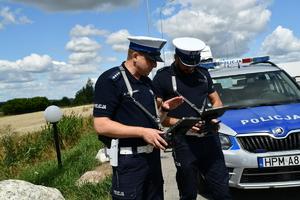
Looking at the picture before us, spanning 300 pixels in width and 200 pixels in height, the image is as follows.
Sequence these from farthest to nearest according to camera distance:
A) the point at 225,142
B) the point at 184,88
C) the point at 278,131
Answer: the point at 225,142, the point at 278,131, the point at 184,88

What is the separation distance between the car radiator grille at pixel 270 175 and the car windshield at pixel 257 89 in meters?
1.24

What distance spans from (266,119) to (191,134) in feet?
4.28

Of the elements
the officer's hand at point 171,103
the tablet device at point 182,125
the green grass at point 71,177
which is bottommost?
the green grass at point 71,177

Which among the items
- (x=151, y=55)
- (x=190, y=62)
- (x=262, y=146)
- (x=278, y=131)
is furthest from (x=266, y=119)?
(x=151, y=55)

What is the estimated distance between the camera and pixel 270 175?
13.6 feet

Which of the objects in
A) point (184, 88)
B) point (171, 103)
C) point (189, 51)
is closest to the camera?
point (171, 103)

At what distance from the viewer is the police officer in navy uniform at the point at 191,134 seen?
3549mm

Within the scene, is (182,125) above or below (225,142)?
above

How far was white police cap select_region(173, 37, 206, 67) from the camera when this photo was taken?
11.5 ft

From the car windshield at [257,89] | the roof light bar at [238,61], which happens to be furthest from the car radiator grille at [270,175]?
the roof light bar at [238,61]

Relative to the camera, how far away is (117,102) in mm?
2611

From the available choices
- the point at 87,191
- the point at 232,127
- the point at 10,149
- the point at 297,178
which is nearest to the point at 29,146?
the point at 10,149

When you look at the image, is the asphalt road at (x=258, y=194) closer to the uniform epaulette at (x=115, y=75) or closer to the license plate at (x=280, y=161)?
the license plate at (x=280, y=161)

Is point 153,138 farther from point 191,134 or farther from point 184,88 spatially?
point 184,88
